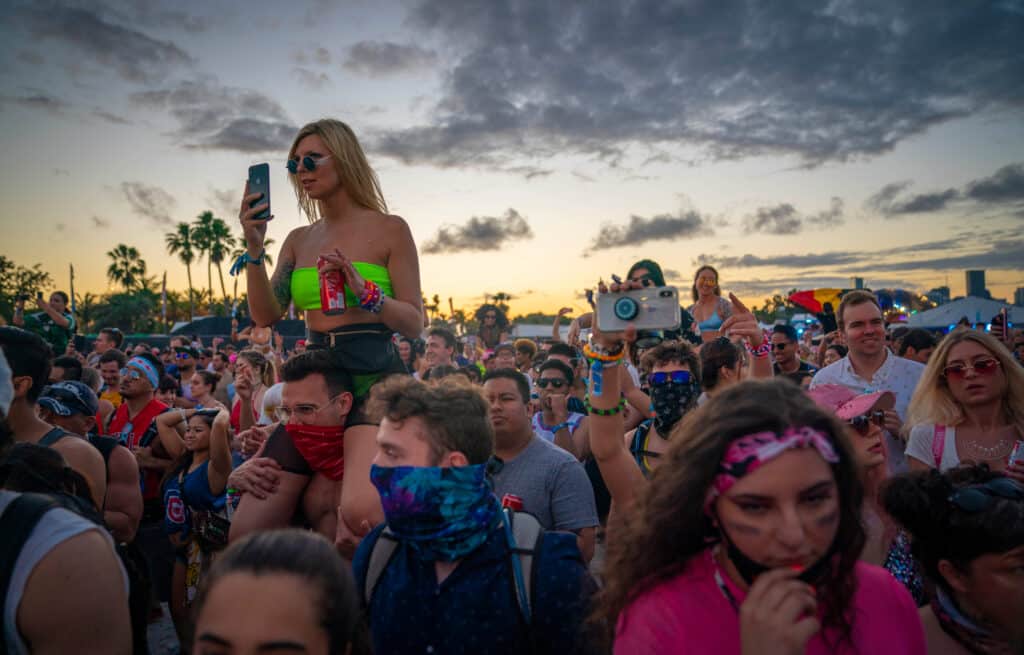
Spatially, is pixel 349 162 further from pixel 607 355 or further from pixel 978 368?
pixel 978 368

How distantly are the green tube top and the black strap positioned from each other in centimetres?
165

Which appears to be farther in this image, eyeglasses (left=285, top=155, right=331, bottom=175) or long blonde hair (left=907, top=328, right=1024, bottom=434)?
long blonde hair (left=907, top=328, right=1024, bottom=434)

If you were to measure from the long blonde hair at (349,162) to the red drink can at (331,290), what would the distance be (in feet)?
1.86

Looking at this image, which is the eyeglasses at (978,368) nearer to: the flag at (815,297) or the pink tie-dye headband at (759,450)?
the pink tie-dye headband at (759,450)

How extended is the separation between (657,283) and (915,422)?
8.33 feet

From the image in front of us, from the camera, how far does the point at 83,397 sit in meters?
4.75

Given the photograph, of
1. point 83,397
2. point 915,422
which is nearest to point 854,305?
point 915,422

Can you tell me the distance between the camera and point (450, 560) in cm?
229

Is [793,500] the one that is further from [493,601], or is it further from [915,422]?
[915,422]

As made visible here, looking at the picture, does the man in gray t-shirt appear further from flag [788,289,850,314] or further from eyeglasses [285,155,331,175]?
flag [788,289,850,314]

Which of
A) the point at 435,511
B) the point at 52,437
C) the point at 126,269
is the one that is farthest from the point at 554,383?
the point at 126,269

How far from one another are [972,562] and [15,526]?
3175 mm

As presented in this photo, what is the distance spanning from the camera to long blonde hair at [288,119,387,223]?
3.22 m

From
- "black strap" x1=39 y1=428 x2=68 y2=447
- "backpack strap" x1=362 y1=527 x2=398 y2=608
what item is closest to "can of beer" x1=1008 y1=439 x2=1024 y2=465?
"backpack strap" x1=362 y1=527 x2=398 y2=608
